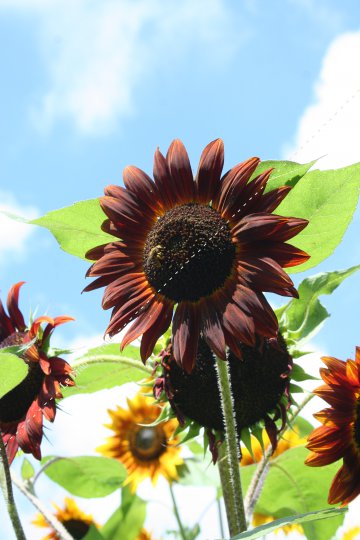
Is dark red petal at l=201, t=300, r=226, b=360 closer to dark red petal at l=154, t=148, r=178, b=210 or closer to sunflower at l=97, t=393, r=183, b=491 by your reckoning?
dark red petal at l=154, t=148, r=178, b=210

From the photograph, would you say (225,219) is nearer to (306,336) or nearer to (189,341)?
(189,341)

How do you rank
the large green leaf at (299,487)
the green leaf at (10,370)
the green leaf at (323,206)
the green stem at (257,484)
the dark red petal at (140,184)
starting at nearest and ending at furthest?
the green leaf at (10,370), the dark red petal at (140,184), the green leaf at (323,206), the green stem at (257,484), the large green leaf at (299,487)

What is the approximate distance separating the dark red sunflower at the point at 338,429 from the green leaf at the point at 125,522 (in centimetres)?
125

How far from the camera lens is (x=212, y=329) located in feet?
6.21

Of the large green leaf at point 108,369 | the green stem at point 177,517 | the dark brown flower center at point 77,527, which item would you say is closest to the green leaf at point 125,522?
the green stem at point 177,517

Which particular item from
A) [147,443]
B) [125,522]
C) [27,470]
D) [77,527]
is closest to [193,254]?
[27,470]

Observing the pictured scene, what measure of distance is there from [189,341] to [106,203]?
402 mm

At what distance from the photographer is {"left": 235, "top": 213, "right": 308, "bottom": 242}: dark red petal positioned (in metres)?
1.84

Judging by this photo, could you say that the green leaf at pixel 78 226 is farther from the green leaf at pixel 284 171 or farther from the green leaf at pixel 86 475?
the green leaf at pixel 86 475

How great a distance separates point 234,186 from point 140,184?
0.26 m

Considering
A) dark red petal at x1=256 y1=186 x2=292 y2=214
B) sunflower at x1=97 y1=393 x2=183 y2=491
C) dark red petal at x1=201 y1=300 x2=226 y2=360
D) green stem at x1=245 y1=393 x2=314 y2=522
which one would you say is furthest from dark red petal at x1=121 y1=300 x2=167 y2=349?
sunflower at x1=97 y1=393 x2=183 y2=491

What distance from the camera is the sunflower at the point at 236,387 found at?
2.26 metres

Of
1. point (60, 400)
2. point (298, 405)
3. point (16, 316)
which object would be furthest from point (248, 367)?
point (16, 316)

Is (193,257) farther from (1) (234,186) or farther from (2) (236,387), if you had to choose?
(2) (236,387)
